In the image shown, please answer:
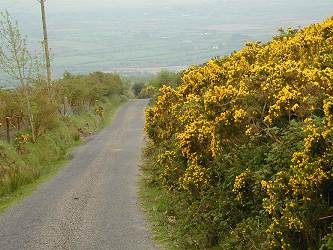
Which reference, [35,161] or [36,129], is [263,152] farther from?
[36,129]

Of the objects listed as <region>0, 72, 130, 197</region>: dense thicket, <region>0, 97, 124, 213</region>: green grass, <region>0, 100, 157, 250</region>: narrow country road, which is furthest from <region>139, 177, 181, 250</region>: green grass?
<region>0, 72, 130, 197</region>: dense thicket

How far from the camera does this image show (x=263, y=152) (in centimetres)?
832

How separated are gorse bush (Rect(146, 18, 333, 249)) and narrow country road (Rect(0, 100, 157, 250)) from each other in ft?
5.10

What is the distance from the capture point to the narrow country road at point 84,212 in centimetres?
1120

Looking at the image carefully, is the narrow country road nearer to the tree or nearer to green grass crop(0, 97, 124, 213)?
green grass crop(0, 97, 124, 213)

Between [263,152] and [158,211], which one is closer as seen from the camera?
[263,152]

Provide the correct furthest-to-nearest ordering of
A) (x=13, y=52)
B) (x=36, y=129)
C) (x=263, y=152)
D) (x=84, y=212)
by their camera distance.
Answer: (x=36, y=129) → (x=13, y=52) → (x=84, y=212) → (x=263, y=152)

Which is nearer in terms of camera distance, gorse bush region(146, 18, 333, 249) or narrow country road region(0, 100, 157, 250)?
gorse bush region(146, 18, 333, 249)

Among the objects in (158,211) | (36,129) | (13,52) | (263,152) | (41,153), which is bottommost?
(158,211)

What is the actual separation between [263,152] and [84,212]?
6.73 meters

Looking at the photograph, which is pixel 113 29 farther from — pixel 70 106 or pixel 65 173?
pixel 65 173

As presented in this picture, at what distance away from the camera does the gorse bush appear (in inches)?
257

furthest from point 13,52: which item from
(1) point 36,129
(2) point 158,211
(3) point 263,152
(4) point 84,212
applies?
(3) point 263,152

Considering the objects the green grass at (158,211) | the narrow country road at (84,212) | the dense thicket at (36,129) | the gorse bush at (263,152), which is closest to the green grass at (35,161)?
the dense thicket at (36,129)
